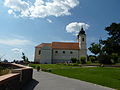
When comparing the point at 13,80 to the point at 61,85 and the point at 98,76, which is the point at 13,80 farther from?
the point at 98,76

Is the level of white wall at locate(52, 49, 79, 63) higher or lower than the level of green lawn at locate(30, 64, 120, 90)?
higher

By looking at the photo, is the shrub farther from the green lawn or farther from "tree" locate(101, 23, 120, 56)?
the green lawn

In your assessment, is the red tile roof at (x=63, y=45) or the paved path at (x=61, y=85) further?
the red tile roof at (x=63, y=45)

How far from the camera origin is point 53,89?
888 centimetres

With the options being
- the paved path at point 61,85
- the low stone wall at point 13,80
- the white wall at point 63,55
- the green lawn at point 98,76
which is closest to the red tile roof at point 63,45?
the white wall at point 63,55

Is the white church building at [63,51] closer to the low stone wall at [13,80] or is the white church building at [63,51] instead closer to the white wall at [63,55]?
the white wall at [63,55]

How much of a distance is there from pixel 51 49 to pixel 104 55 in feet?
A: 115

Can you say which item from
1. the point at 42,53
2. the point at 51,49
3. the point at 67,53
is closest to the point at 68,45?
the point at 67,53

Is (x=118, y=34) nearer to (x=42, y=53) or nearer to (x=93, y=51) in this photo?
(x=93, y=51)

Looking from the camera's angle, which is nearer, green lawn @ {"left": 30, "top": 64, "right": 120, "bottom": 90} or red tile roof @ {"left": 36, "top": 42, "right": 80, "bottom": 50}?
green lawn @ {"left": 30, "top": 64, "right": 120, "bottom": 90}

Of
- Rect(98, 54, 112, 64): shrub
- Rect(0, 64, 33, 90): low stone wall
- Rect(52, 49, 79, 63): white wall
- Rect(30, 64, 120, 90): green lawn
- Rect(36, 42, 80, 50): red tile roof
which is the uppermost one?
Rect(36, 42, 80, 50): red tile roof

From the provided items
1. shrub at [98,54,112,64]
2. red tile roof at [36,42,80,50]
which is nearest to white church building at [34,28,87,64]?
red tile roof at [36,42,80,50]

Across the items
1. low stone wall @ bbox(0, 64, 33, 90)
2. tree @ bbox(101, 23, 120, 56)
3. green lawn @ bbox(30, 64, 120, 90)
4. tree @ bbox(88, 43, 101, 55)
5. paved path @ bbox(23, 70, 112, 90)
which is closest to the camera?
low stone wall @ bbox(0, 64, 33, 90)

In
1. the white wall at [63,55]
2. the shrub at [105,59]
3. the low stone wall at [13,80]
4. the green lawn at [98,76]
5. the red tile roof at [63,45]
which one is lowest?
the green lawn at [98,76]
